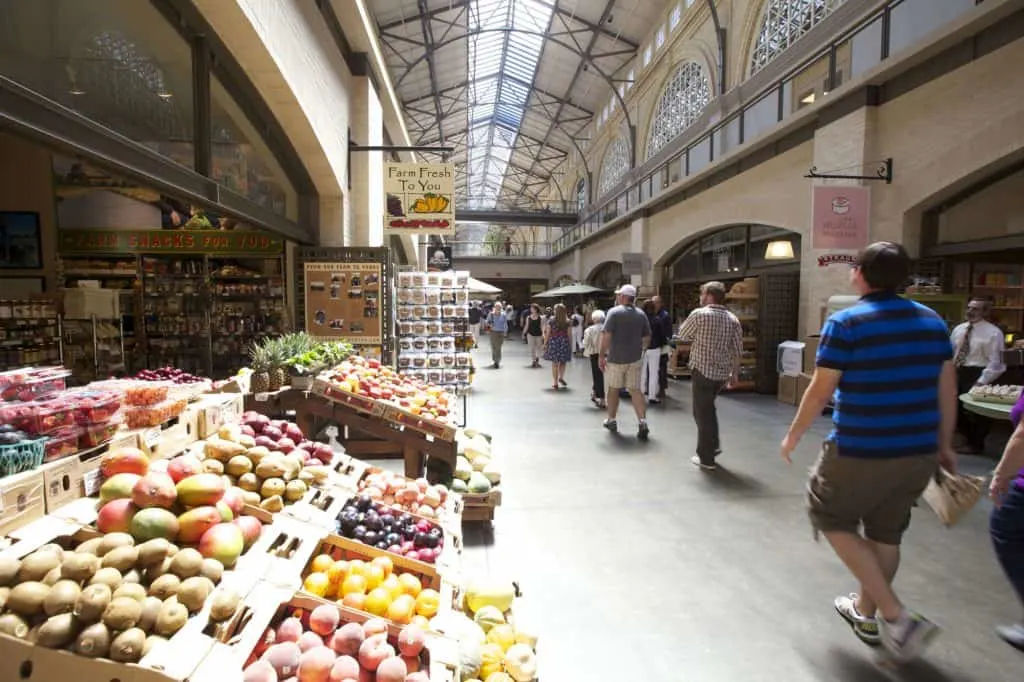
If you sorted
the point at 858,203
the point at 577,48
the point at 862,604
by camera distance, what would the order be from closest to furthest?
the point at 862,604
the point at 858,203
the point at 577,48

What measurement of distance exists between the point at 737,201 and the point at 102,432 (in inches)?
461

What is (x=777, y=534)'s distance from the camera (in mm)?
3820

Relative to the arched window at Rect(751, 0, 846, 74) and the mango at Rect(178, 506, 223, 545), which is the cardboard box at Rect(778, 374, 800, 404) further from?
the mango at Rect(178, 506, 223, 545)

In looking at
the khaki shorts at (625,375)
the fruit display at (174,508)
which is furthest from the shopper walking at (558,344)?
the fruit display at (174,508)

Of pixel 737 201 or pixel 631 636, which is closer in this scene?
pixel 631 636

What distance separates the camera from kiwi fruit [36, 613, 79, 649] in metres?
1.32

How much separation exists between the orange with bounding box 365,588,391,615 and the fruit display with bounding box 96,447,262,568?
0.48m

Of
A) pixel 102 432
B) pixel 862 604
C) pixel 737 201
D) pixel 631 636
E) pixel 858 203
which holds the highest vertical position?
pixel 737 201

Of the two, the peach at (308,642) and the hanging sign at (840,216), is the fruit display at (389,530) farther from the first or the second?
the hanging sign at (840,216)

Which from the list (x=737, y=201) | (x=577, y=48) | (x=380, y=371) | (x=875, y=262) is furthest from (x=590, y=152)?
(x=875, y=262)

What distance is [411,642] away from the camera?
5.77 feet

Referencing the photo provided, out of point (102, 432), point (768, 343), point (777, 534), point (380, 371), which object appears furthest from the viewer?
point (768, 343)

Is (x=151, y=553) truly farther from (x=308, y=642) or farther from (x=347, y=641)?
(x=347, y=641)

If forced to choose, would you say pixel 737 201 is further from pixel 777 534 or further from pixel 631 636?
pixel 631 636
